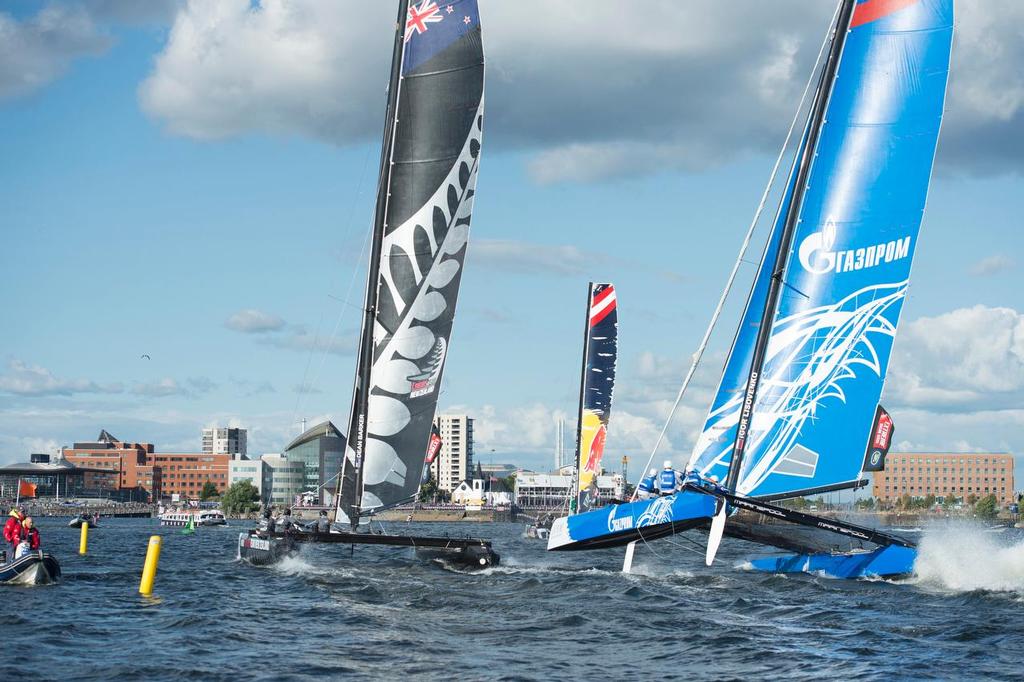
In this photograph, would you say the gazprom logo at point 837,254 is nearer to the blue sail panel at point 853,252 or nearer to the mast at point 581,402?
the blue sail panel at point 853,252

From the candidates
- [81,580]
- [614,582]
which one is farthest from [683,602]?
[81,580]

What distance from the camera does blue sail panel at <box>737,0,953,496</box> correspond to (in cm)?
2825

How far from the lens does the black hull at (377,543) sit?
3020 centimetres

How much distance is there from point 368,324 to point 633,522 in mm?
9970

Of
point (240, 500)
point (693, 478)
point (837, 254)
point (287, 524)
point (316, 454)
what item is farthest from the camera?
point (316, 454)

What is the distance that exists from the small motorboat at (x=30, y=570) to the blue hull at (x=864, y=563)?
63.7 ft

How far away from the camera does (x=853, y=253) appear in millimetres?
28922

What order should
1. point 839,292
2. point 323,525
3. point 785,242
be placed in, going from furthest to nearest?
point 323,525 < point 839,292 < point 785,242

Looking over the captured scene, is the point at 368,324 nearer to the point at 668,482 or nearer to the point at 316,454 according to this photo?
the point at 668,482

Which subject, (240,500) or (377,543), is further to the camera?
(240,500)

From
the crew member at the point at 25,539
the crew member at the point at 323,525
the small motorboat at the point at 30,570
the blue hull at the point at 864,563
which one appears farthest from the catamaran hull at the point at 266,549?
the blue hull at the point at 864,563

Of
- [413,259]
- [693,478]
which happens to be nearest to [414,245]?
[413,259]

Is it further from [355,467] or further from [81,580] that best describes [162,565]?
[355,467]

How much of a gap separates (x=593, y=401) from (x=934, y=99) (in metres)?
35.6
